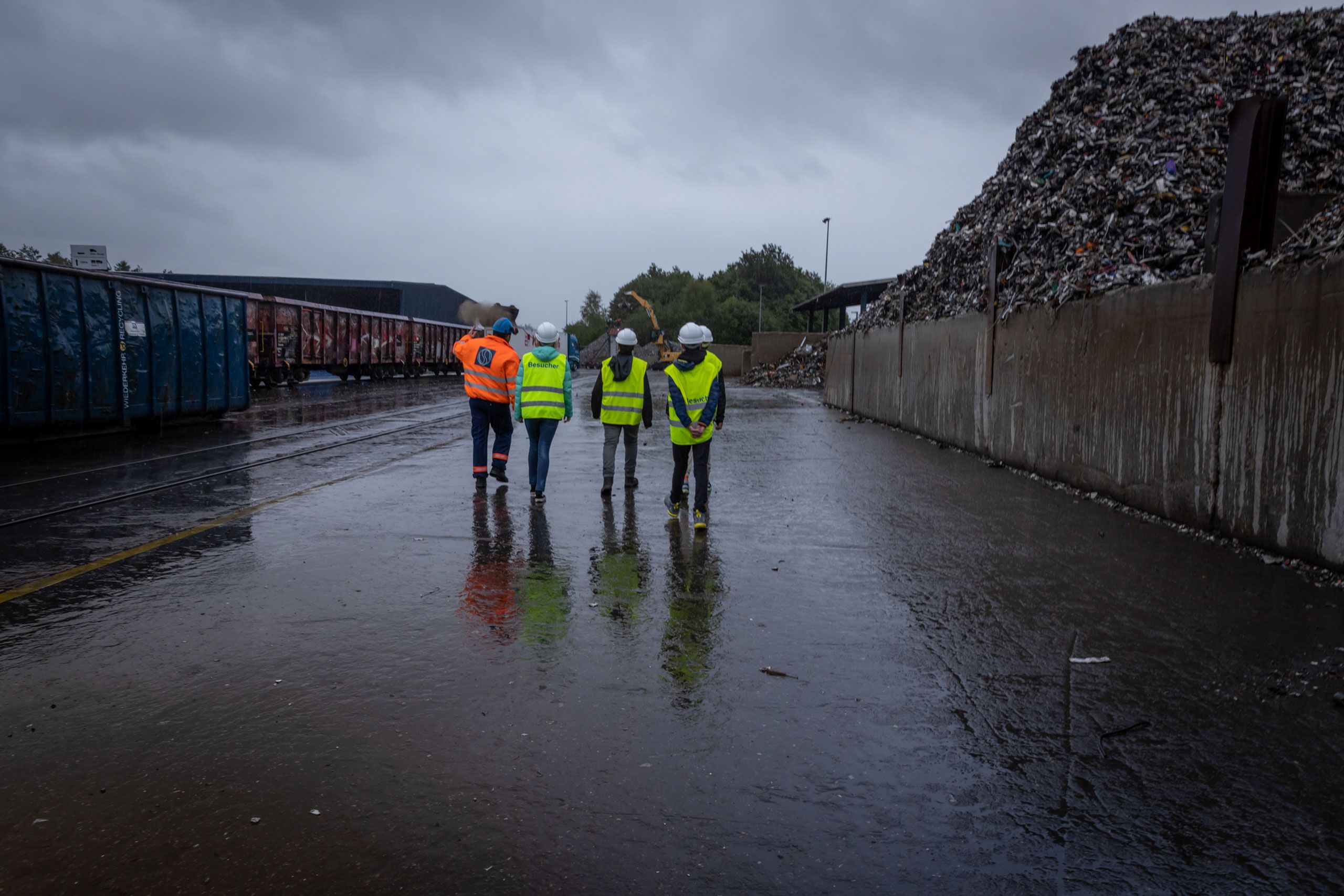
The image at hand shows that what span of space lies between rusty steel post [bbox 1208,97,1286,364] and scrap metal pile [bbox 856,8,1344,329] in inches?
60.0

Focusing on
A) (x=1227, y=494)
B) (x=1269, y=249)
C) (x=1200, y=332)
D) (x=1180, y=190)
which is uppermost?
(x=1180, y=190)

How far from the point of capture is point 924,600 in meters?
5.46

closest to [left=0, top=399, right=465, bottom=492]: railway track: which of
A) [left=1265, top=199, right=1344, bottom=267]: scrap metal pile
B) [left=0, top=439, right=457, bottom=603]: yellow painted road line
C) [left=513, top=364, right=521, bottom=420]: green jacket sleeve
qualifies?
[left=0, top=439, right=457, bottom=603]: yellow painted road line

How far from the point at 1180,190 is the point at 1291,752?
374 inches

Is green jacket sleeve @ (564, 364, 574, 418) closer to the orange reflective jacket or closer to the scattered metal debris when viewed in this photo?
the orange reflective jacket

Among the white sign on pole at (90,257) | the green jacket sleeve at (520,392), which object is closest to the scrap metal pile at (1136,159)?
the green jacket sleeve at (520,392)

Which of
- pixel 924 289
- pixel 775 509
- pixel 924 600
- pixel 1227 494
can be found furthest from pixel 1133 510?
pixel 924 289

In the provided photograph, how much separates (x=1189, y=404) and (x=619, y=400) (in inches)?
199

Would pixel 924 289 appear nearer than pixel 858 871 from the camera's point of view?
No

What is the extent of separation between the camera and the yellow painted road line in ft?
18.1

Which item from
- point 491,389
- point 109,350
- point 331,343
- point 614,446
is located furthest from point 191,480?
point 331,343

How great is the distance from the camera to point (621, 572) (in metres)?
6.14

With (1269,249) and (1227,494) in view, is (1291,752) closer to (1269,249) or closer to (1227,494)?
(1227,494)

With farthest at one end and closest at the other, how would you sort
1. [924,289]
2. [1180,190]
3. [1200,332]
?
[924,289] → [1180,190] → [1200,332]
